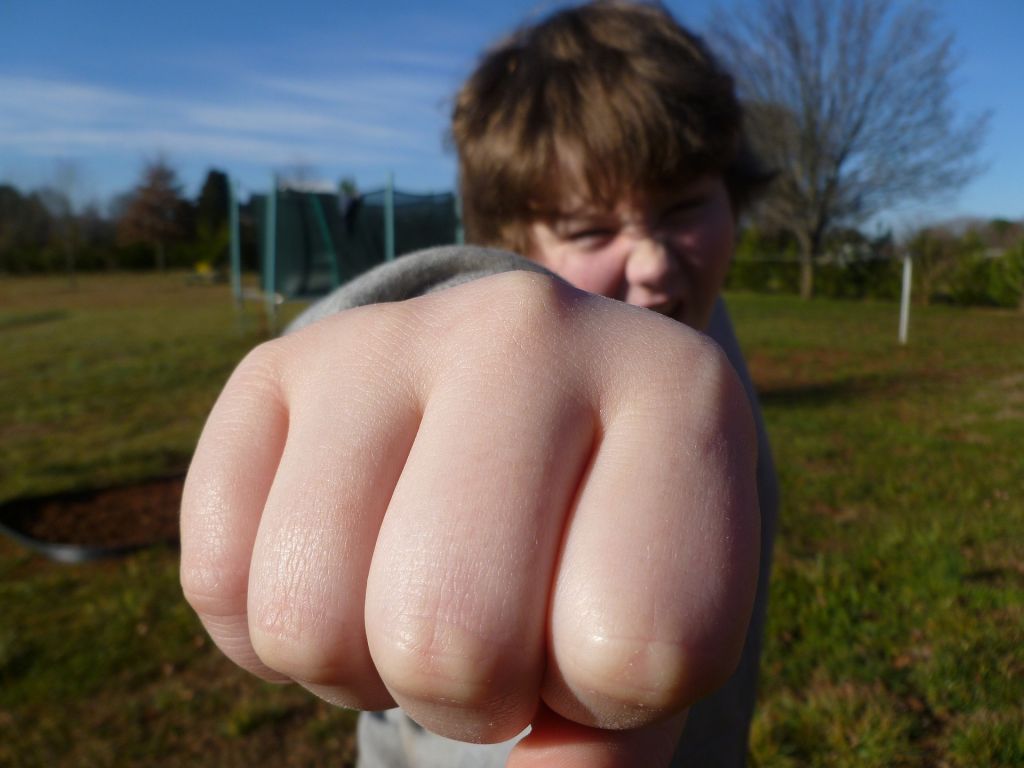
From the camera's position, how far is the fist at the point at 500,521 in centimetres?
38

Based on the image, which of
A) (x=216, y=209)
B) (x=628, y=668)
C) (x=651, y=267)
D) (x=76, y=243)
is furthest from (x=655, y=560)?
(x=76, y=243)

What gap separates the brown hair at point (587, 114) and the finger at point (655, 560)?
4.02ft

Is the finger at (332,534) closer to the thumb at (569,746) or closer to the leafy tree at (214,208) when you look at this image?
the thumb at (569,746)

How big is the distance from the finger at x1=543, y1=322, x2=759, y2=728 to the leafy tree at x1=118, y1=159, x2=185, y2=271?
14.0m

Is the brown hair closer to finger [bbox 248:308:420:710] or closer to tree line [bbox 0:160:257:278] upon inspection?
finger [bbox 248:308:420:710]

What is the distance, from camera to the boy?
378mm

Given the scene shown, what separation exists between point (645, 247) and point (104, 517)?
4.62 metres

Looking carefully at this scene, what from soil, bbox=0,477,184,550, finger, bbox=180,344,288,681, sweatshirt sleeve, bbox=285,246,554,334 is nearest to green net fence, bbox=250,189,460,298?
soil, bbox=0,477,184,550

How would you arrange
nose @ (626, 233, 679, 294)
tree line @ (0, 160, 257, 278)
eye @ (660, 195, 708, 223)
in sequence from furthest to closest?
tree line @ (0, 160, 257, 278), eye @ (660, 195, 708, 223), nose @ (626, 233, 679, 294)

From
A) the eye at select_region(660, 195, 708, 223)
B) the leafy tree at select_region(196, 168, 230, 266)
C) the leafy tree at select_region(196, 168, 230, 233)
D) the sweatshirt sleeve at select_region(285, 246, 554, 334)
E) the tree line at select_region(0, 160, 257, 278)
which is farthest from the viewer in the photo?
the tree line at select_region(0, 160, 257, 278)

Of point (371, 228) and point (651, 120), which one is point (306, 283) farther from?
point (651, 120)

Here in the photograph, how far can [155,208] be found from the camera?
54.6 feet

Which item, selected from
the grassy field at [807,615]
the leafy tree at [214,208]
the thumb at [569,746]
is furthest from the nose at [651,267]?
the leafy tree at [214,208]

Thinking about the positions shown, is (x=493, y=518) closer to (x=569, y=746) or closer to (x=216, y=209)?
(x=569, y=746)
